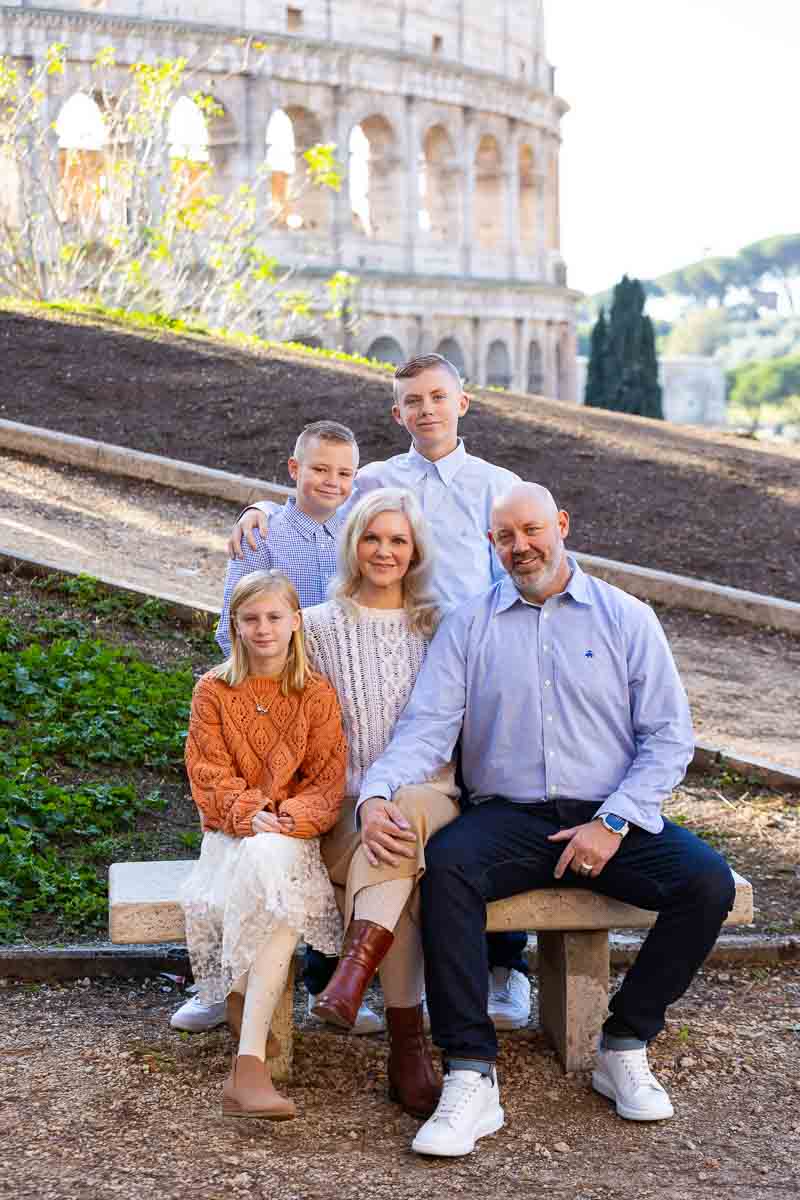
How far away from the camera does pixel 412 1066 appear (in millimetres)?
4227

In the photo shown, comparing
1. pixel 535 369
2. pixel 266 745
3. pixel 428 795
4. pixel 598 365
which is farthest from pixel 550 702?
pixel 535 369

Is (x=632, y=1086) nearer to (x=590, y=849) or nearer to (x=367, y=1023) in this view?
(x=590, y=849)

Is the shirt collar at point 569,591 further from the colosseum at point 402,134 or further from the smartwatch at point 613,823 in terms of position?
the colosseum at point 402,134

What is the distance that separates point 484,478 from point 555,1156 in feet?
6.88

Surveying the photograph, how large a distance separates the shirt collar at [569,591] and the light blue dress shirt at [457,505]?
394mm

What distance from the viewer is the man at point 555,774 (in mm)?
4203

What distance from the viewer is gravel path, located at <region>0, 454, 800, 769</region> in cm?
865

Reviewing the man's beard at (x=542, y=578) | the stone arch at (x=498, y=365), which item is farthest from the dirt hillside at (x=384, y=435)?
the stone arch at (x=498, y=365)

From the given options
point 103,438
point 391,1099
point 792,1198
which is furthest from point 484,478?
point 103,438

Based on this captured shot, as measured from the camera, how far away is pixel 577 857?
430cm

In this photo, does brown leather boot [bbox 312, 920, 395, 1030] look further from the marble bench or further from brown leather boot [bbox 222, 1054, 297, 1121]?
the marble bench

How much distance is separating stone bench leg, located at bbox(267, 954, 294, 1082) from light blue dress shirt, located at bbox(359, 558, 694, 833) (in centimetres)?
63

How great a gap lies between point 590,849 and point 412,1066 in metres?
0.74

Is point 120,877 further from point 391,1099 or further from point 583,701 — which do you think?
point 583,701
